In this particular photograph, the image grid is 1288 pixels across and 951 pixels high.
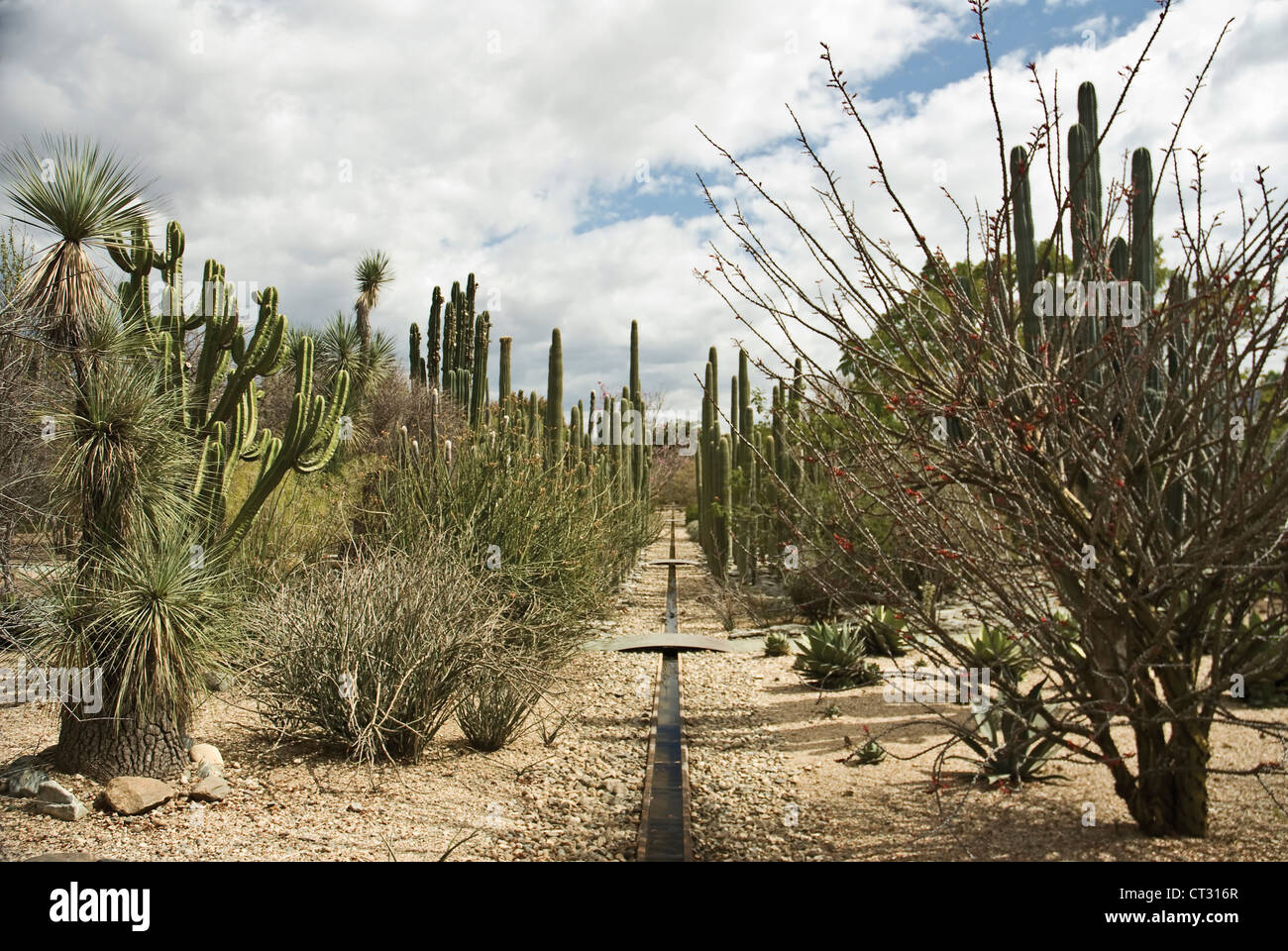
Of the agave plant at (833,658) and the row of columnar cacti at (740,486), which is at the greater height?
the row of columnar cacti at (740,486)

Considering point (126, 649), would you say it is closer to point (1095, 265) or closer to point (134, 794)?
point (134, 794)

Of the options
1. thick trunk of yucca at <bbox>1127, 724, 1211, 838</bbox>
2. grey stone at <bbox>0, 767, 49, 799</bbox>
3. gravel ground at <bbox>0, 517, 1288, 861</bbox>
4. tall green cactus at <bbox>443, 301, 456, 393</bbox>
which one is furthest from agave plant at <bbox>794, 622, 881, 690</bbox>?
tall green cactus at <bbox>443, 301, 456, 393</bbox>

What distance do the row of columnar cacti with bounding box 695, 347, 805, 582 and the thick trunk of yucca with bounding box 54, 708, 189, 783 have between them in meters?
8.31

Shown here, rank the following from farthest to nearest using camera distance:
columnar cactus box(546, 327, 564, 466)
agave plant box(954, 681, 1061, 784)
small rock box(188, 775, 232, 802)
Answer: columnar cactus box(546, 327, 564, 466)
small rock box(188, 775, 232, 802)
agave plant box(954, 681, 1061, 784)

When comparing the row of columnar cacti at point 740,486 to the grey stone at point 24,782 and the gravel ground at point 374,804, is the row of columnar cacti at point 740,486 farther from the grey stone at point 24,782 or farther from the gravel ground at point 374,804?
the grey stone at point 24,782

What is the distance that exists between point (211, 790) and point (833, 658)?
5.45 metres

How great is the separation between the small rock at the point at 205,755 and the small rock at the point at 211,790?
0.41 m

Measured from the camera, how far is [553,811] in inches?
214

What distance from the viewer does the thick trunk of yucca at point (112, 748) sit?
5625 millimetres

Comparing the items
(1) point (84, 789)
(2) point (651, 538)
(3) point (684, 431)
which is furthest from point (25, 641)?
(3) point (684, 431)

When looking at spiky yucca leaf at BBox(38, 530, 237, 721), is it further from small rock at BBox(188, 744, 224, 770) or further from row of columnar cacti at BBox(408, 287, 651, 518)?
row of columnar cacti at BBox(408, 287, 651, 518)

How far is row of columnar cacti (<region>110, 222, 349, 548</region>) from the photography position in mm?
7074

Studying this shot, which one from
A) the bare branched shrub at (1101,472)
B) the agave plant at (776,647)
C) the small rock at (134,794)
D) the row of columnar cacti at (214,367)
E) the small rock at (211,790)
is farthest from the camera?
the agave plant at (776,647)

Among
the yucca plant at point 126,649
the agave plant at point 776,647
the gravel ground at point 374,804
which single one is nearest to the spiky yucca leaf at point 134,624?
the yucca plant at point 126,649
